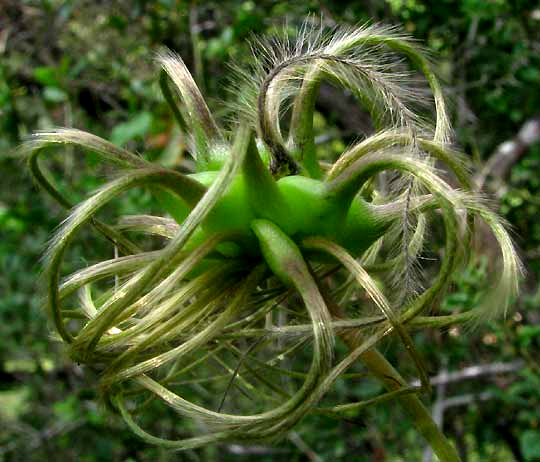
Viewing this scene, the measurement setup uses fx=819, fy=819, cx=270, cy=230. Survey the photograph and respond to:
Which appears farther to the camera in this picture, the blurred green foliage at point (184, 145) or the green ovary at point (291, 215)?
the blurred green foliage at point (184, 145)

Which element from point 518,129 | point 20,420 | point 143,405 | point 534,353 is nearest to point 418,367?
point 143,405

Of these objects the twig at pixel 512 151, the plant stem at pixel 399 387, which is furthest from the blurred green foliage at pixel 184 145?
the plant stem at pixel 399 387

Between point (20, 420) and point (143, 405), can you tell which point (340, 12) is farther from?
point (20, 420)

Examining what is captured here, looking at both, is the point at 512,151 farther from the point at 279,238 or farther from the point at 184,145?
the point at 279,238

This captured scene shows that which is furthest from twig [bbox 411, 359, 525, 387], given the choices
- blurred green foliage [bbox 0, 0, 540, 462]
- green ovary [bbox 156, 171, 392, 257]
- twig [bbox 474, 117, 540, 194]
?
green ovary [bbox 156, 171, 392, 257]

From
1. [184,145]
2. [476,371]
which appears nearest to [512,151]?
[476,371]

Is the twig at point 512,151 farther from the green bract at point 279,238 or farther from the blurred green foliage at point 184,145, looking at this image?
the green bract at point 279,238
